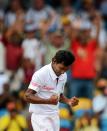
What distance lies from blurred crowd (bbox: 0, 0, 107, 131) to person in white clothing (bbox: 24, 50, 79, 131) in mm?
3281

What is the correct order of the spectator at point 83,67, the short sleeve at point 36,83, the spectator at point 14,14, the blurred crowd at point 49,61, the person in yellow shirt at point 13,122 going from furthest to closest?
the spectator at point 14,14 → the spectator at point 83,67 → the blurred crowd at point 49,61 → the person in yellow shirt at point 13,122 → the short sleeve at point 36,83

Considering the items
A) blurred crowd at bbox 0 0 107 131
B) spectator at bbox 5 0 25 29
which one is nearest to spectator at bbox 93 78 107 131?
blurred crowd at bbox 0 0 107 131

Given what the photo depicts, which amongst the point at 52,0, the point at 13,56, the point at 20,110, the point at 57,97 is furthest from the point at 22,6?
the point at 57,97

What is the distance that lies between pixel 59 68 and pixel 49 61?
14.6 feet

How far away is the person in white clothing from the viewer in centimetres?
762


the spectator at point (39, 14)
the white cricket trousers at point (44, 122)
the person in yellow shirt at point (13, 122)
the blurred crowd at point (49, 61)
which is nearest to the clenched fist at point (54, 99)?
the white cricket trousers at point (44, 122)

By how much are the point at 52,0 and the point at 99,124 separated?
4.14 m

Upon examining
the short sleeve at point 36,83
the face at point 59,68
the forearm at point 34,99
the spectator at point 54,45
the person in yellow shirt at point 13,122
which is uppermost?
the face at point 59,68

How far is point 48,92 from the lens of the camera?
7.97 m

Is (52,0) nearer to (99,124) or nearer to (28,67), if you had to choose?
(28,67)

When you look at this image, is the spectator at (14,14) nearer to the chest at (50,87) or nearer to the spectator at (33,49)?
the spectator at (33,49)

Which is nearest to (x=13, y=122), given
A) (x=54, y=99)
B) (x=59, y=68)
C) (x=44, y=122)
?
(x=44, y=122)

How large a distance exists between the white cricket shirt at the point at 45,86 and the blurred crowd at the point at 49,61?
10.9 feet

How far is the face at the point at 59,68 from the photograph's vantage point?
25.1 feet
